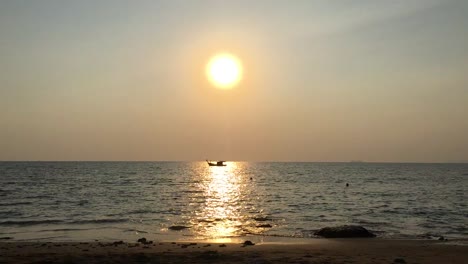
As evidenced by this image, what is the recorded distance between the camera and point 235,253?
19.6 m

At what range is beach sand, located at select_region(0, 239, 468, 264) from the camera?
17.9m

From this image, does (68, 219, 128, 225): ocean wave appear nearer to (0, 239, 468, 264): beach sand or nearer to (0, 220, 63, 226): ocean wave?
(0, 220, 63, 226): ocean wave

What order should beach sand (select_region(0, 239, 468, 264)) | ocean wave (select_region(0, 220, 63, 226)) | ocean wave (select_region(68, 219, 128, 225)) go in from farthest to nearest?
ocean wave (select_region(68, 219, 128, 225)), ocean wave (select_region(0, 220, 63, 226)), beach sand (select_region(0, 239, 468, 264))

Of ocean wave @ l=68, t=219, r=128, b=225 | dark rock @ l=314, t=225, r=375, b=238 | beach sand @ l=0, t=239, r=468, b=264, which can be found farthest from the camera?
ocean wave @ l=68, t=219, r=128, b=225

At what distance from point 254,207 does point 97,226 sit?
787 inches

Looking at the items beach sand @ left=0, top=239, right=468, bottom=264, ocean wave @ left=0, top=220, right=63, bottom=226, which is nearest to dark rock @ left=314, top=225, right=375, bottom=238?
beach sand @ left=0, top=239, right=468, bottom=264

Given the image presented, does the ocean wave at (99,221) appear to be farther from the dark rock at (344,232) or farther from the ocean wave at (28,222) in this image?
the dark rock at (344,232)

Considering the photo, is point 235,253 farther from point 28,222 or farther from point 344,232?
point 28,222

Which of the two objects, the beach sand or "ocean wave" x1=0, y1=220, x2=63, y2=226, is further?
"ocean wave" x1=0, y1=220, x2=63, y2=226

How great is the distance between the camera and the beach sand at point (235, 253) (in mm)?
17859

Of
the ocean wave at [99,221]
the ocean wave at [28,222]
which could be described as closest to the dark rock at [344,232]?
the ocean wave at [99,221]

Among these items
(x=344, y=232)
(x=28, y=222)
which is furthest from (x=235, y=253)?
(x=28, y=222)

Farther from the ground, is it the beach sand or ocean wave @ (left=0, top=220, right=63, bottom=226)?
the beach sand

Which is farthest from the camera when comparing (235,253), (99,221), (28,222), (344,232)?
(99,221)
